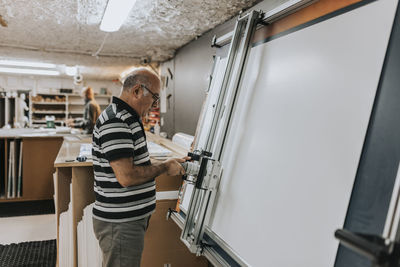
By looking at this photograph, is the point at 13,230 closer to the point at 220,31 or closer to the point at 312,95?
the point at 220,31

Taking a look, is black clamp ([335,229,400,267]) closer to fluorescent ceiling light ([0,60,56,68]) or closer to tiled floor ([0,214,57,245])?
tiled floor ([0,214,57,245])

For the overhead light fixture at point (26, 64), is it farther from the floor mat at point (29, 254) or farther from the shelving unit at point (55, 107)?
the floor mat at point (29, 254)

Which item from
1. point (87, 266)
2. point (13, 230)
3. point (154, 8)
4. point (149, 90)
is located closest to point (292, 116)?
point (149, 90)

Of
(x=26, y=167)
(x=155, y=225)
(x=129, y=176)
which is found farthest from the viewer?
(x=26, y=167)

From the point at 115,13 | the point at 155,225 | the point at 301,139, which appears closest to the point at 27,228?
the point at 155,225

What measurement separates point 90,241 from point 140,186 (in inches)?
38.9

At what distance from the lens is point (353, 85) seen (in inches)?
33.7

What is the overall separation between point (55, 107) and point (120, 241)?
8656 mm

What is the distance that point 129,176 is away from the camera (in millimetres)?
1355

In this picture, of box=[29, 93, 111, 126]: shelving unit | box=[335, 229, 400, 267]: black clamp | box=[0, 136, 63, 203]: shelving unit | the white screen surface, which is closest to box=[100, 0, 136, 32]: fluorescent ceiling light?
the white screen surface

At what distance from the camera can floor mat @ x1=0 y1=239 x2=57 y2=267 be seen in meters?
2.57

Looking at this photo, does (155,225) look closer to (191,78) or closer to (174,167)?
(174,167)

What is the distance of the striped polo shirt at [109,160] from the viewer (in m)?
1.37

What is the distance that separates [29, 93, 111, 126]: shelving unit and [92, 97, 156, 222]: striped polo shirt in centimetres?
773
